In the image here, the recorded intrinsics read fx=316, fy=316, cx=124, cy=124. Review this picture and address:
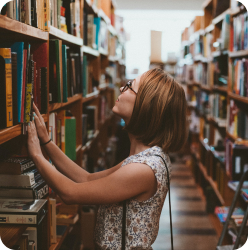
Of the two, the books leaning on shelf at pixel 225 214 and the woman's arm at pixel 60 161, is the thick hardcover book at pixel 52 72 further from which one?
the books leaning on shelf at pixel 225 214

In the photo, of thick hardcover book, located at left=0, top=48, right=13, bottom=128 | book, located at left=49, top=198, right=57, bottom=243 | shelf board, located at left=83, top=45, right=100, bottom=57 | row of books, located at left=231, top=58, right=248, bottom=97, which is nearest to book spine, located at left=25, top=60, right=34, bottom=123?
thick hardcover book, located at left=0, top=48, right=13, bottom=128

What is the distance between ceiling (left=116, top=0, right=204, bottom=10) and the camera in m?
6.80

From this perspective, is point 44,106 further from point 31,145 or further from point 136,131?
point 136,131

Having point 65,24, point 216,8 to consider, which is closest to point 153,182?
point 65,24

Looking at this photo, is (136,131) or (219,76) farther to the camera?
(219,76)

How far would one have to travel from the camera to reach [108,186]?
1.08 m

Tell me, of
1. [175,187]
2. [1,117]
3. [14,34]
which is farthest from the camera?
[175,187]

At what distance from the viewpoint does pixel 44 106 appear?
54.1 inches

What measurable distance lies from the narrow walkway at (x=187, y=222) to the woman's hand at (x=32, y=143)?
214 cm

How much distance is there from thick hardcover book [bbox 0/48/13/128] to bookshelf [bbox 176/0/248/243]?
1822 millimetres

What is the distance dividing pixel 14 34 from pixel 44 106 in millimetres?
352

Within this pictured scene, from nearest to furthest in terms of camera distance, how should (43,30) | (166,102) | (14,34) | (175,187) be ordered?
1. (14,34)
2. (166,102)
3. (43,30)
4. (175,187)

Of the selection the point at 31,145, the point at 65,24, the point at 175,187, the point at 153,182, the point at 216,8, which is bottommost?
the point at 175,187

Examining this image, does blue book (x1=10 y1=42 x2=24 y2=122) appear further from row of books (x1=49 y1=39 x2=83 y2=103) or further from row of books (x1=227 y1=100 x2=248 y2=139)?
row of books (x1=227 y1=100 x2=248 y2=139)
